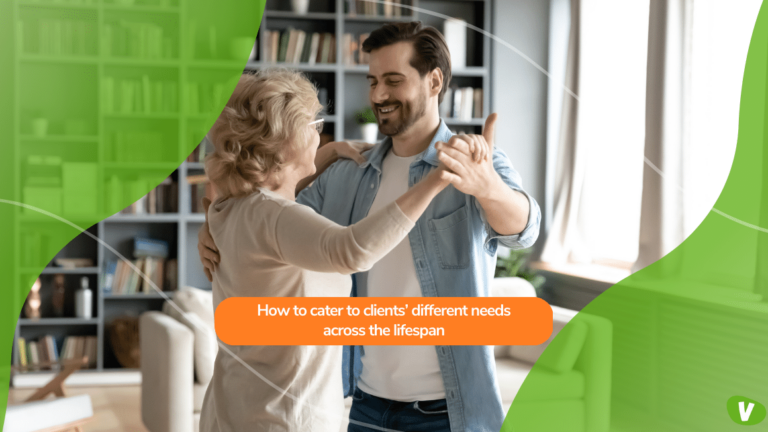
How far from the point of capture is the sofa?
0.81 metres

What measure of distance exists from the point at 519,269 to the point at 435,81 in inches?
20.3

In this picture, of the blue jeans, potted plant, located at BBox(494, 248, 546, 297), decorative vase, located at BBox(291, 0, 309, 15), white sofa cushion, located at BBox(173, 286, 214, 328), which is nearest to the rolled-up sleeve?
the blue jeans

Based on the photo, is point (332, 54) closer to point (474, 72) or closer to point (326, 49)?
point (326, 49)

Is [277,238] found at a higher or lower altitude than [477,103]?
lower

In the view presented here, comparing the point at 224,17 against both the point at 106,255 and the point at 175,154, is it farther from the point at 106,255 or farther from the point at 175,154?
the point at 106,255

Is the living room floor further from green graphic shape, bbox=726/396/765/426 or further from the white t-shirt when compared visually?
green graphic shape, bbox=726/396/765/426

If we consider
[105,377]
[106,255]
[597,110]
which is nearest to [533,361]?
[597,110]

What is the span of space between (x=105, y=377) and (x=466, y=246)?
3.17 ft

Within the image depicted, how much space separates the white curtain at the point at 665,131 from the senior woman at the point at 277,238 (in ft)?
1.84

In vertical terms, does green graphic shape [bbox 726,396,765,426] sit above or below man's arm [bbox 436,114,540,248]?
below

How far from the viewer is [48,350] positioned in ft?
4.82

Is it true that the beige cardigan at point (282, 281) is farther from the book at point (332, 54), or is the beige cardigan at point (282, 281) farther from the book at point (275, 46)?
the book at point (275, 46)

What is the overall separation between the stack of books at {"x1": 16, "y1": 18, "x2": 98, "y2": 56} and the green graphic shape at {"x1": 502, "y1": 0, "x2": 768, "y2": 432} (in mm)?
850

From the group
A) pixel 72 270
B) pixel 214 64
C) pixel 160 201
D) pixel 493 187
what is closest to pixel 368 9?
pixel 214 64
